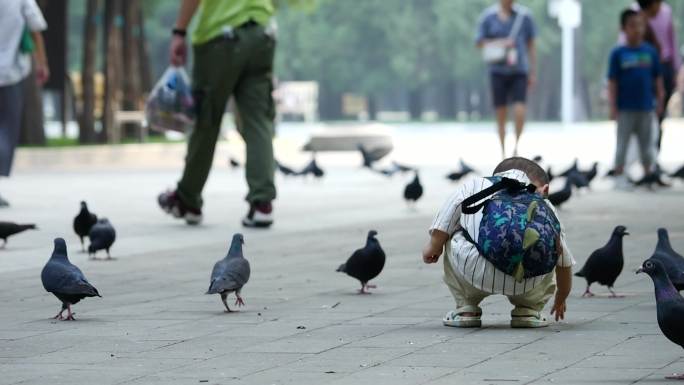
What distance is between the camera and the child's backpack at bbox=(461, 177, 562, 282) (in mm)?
7414

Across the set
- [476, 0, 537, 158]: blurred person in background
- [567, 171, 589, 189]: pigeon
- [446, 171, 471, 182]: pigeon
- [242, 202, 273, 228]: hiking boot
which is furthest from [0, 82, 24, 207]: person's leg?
[476, 0, 537, 158]: blurred person in background

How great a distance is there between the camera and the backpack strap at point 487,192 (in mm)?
7488

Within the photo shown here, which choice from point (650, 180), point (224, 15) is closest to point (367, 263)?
point (224, 15)

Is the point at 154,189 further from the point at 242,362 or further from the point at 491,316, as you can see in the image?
the point at 242,362

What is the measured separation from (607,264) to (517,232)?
5.08ft

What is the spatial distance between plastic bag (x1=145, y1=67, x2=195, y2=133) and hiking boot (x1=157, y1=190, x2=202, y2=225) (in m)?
0.52

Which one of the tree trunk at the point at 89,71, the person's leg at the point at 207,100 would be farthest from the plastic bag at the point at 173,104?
the tree trunk at the point at 89,71

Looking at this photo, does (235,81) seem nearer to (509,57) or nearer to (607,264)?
(607,264)

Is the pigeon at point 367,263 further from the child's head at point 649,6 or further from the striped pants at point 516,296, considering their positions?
the child's head at point 649,6

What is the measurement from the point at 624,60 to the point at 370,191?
3.06 meters

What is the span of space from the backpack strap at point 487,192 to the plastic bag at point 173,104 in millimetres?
6161

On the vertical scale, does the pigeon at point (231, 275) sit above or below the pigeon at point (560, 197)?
above

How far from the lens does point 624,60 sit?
59.4ft

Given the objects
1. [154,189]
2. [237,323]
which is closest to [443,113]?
[154,189]
